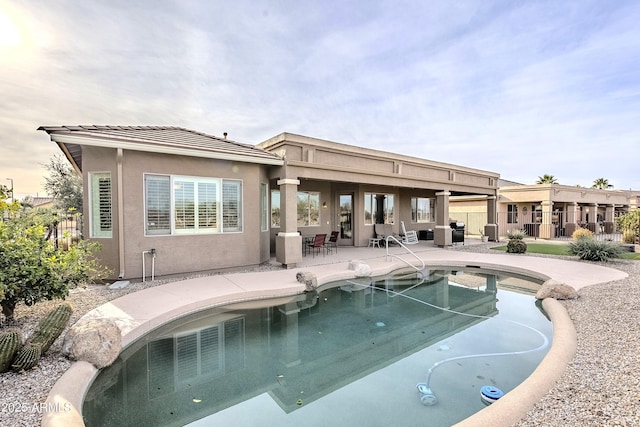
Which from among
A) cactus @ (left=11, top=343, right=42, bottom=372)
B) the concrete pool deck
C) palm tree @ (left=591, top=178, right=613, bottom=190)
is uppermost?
palm tree @ (left=591, top=178, right=613, bottom=190)

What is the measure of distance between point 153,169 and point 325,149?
5877 mm

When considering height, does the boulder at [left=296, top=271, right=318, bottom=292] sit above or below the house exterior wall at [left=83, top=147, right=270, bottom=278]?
below

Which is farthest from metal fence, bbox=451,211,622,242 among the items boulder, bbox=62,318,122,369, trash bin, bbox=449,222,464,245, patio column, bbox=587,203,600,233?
boulder, bbox=62,318,122,369

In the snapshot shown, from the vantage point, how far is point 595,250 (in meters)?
12.0

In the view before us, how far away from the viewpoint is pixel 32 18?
24.8 ft

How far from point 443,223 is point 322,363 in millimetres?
13736

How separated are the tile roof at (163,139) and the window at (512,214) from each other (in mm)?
22615

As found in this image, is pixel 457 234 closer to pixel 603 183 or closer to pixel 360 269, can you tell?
pixel 360 269

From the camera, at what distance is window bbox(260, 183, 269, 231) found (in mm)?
10867

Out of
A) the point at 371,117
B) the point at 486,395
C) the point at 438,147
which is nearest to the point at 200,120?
the point at 371,117

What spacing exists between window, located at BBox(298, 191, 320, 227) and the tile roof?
14.5 ft

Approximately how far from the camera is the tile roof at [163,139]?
7492 mm

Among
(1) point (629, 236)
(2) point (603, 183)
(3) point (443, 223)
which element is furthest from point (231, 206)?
(2) point (603, 183)

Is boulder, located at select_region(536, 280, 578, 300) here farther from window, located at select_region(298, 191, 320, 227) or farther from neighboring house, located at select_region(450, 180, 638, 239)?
neighboring house, located at select_region(450, 180, 638, 239)
